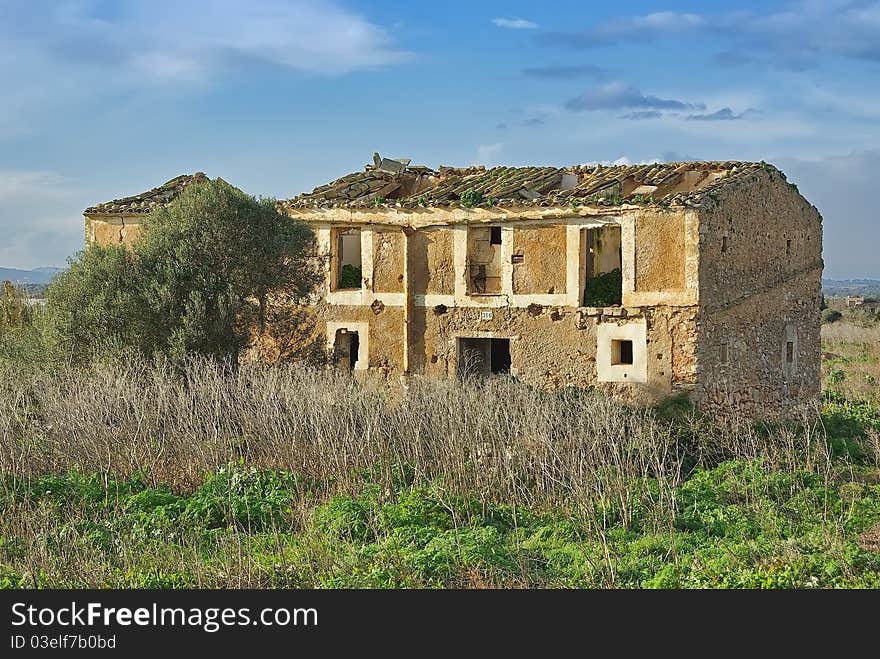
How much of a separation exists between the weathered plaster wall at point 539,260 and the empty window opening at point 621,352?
4.20 feet

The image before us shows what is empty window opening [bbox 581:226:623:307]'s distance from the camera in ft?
53.0

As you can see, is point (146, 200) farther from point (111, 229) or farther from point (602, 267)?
point (602, 267)

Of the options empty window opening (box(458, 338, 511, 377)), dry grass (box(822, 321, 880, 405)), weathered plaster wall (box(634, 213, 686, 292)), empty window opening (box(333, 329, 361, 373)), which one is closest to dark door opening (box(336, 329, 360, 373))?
empty window opening (box(333, 329, 361, 373))

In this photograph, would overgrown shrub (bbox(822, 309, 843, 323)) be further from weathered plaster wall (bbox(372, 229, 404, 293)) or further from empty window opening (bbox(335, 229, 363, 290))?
weathered plaster wall (bbox(372, 229, 404, 293))

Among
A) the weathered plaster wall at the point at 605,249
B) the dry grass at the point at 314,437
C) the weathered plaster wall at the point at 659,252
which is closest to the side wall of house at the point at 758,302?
the weathered plaster wall at the point at 659,252

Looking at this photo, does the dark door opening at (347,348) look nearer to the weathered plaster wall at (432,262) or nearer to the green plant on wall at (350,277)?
the green plant on wall at (350,277)

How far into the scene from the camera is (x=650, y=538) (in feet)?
29.0

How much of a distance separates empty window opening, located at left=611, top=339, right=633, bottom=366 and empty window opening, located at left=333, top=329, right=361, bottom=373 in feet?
15.9

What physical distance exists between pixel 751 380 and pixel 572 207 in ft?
15.7

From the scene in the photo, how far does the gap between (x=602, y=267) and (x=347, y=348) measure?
16.4 feet

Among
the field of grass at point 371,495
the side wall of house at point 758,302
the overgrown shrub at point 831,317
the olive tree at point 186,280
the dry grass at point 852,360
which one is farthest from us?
the overgrown shrub at point 831,317

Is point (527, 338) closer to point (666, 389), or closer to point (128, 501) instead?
point (666, 389)

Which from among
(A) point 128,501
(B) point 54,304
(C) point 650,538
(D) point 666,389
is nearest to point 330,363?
(B) point 54,304

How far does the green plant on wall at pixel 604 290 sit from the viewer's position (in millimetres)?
16125
